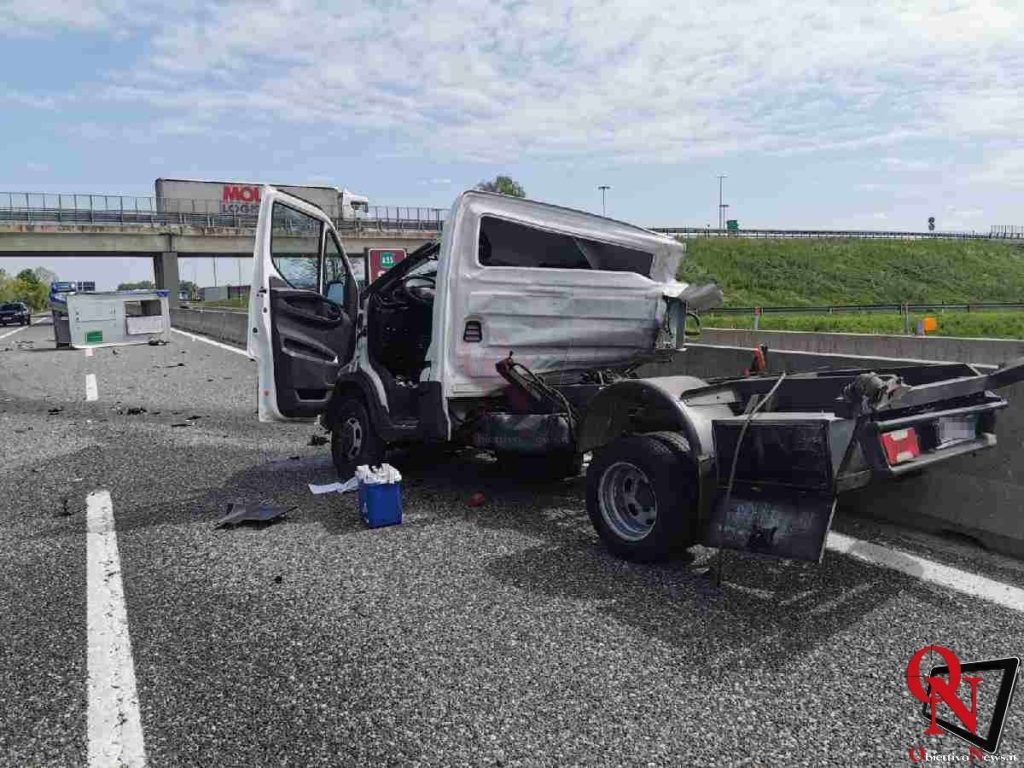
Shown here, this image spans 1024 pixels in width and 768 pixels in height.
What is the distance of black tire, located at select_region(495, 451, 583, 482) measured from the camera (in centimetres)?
657

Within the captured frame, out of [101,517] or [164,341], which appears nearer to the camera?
[101,517]

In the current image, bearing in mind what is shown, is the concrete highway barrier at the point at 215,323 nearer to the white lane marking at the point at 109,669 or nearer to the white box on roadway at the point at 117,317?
the white box on roadway at the point at 117,317

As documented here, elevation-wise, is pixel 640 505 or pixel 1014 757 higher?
pixel 640 505

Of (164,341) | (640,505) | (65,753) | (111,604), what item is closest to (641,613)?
(640,505)

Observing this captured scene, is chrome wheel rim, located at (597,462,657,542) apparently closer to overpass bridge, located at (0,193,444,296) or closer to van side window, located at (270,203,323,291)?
van side window, located at (270,203,323,291)

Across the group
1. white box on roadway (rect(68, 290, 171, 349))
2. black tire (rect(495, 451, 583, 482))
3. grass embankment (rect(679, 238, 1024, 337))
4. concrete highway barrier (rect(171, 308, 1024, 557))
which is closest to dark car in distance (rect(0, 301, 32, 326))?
white box on roadway (rect(68, 290, 171, 349))

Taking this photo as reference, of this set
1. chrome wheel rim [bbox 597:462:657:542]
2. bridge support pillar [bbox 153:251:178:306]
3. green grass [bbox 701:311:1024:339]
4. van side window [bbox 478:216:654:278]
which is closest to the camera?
chrome wheel rim [bbox 597:462:657:542]

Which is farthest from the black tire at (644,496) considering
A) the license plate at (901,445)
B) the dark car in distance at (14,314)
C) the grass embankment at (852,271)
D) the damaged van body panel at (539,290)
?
the dark car in distance at (14,314)

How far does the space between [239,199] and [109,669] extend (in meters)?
61.7

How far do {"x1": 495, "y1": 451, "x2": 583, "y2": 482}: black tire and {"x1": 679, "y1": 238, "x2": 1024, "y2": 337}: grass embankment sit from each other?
45.2 m

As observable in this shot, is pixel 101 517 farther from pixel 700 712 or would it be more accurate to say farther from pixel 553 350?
pixel 700 712

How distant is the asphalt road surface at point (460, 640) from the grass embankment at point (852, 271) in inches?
1852

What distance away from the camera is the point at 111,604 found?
4250 millimetres

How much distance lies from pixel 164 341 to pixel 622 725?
87.1ft
